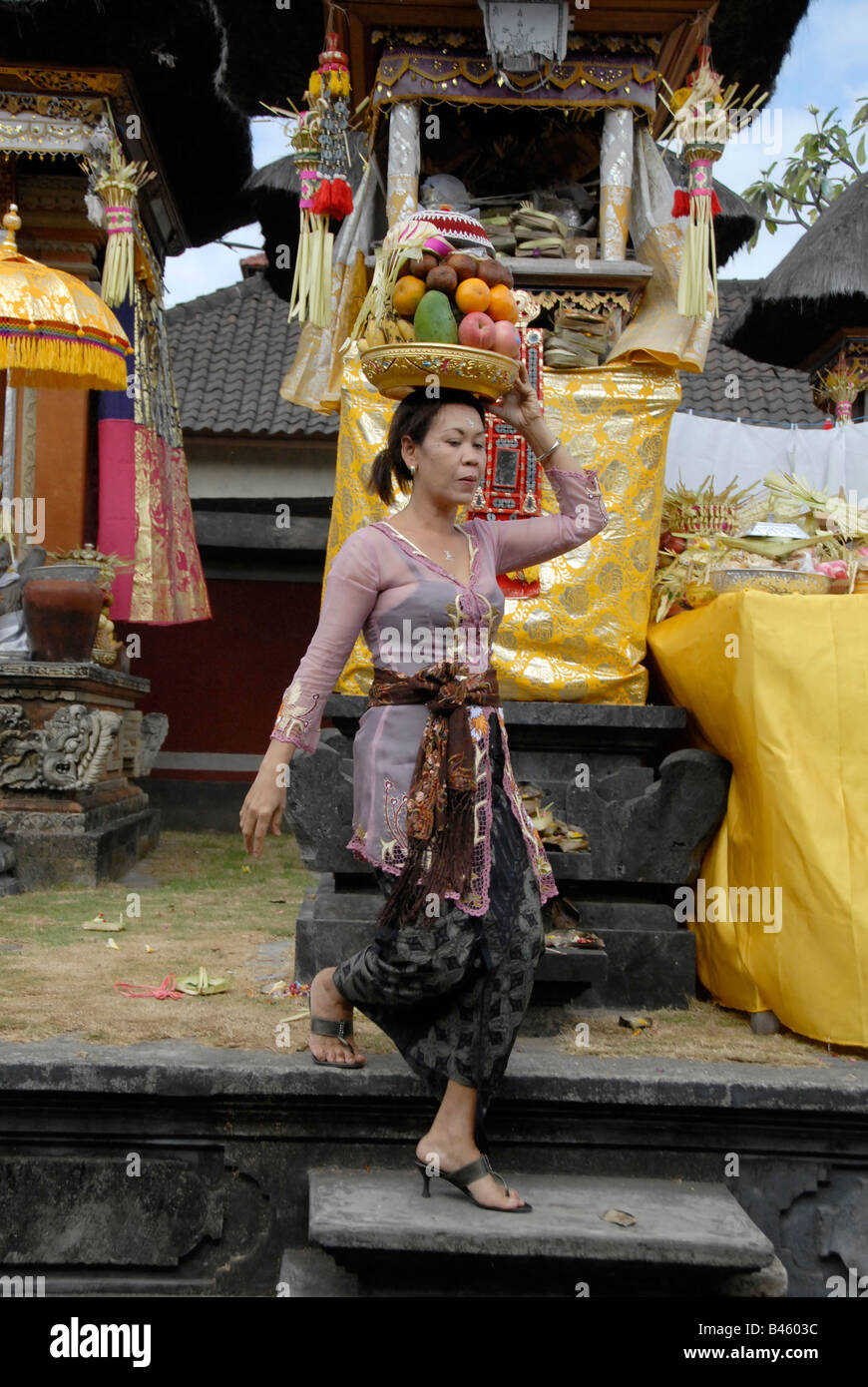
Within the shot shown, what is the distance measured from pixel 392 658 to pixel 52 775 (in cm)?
378

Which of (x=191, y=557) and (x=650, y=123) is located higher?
(x=650, y=123)

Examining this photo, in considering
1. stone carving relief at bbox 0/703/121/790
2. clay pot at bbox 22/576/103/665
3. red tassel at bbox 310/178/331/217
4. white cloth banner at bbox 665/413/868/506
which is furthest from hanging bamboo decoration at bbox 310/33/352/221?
stone carving relief at bbox 0/703/121/790

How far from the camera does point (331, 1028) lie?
Result: 2.85m

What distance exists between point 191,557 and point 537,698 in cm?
489

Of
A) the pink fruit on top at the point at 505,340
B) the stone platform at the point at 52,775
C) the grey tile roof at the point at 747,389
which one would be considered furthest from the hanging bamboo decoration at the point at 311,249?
the grey tile roof at the point at 747,389

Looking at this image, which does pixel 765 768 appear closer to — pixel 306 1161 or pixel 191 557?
pixel 306 1161

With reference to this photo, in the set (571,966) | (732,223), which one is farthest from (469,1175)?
(732,223)

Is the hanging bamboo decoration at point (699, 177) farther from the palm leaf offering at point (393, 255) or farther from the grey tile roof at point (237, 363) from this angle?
the grey tile roof at point (237, 363)

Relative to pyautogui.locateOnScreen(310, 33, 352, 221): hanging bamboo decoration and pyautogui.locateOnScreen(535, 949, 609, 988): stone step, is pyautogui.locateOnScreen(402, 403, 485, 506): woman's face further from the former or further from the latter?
pyautogui.locateOnScreen(310, 33, 352, 221): hanging bamboo decoration

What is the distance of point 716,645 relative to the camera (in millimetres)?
3377

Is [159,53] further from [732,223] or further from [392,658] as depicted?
[392,658]

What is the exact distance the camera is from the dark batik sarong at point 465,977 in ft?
8.18

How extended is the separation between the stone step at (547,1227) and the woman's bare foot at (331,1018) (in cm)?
28
